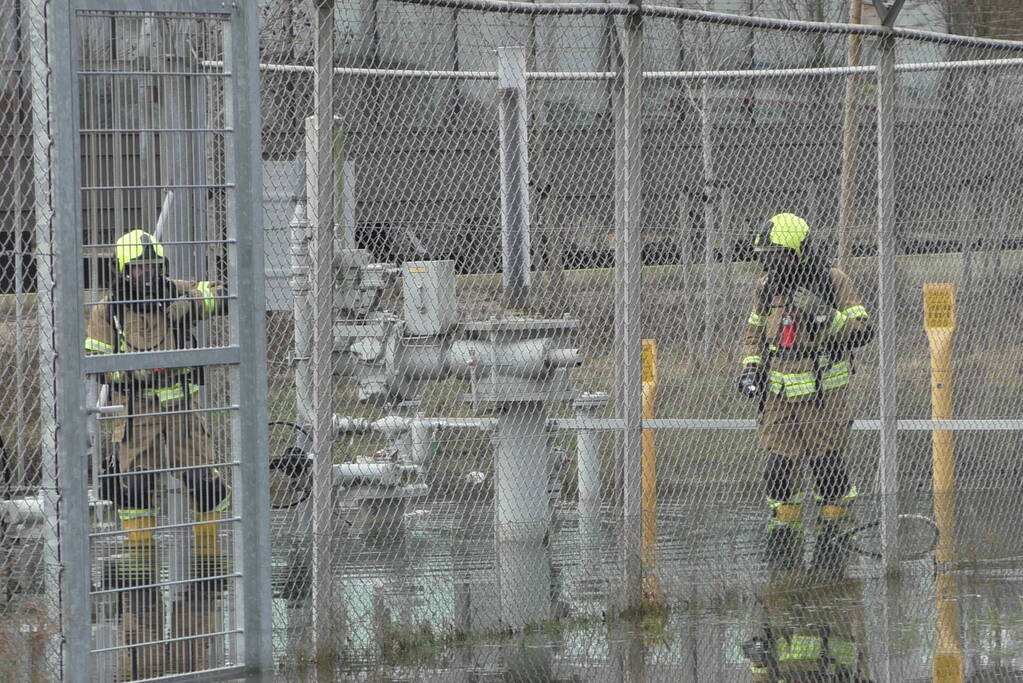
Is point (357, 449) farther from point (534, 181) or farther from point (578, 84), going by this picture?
point (578, 84)

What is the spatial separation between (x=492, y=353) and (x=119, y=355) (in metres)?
2.90

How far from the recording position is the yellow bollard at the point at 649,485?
7.21 m

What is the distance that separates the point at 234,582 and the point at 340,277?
2041 millimetres

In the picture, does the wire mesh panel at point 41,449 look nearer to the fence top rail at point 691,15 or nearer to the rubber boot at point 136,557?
the rubber boot at point 136,557

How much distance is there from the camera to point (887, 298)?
791cm

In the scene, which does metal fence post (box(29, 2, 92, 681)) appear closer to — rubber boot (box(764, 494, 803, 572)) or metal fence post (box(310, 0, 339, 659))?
metal fence post (box(310, 0, 339, 659))

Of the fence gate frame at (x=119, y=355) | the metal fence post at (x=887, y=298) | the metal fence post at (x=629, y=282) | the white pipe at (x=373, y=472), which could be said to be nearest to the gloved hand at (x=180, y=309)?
the fence gate frame at (x=119, y=355)

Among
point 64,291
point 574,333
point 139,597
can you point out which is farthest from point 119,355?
point 574,333

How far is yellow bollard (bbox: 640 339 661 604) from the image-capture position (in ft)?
23.7

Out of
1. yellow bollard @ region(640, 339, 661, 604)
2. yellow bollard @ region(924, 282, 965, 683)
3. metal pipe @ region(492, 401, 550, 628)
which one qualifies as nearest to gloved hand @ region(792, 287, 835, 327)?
yellow bollard @ region(924, 282, 965, 683)

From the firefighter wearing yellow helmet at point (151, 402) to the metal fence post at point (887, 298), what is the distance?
390cm

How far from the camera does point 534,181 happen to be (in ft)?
26.7

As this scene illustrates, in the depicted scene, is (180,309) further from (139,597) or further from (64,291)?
(139,597)

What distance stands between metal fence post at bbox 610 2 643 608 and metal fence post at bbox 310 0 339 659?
1503mm
